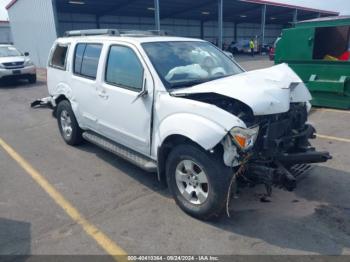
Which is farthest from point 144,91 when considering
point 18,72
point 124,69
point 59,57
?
point 18,72

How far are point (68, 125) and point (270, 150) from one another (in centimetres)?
403

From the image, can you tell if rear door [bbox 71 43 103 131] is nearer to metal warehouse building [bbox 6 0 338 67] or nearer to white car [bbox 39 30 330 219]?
white car [bbox 39 30 330 219]

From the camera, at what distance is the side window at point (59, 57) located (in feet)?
19.0

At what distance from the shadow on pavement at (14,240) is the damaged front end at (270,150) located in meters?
2.16

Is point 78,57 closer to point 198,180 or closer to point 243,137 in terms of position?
point 198,180

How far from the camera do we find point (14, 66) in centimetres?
1437

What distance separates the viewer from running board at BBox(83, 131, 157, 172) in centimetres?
390

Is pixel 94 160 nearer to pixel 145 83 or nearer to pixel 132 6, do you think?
pixel 145 83

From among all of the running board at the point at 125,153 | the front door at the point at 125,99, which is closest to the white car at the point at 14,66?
the running board at the point at 125,153

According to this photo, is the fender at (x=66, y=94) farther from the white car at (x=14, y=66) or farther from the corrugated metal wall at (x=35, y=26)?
the corrugated metal wall at (x=35, y=26)

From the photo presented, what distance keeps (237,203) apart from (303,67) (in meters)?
6.17

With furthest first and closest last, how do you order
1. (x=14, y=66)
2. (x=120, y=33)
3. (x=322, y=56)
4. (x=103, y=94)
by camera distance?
1. (x=14, y=66)
2. (x=322, y=56)
3. (x=120, y=33)
4. (x=103, y=94)

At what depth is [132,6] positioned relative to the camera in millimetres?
29250

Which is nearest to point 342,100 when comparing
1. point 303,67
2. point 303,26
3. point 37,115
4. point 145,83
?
point 303,67
